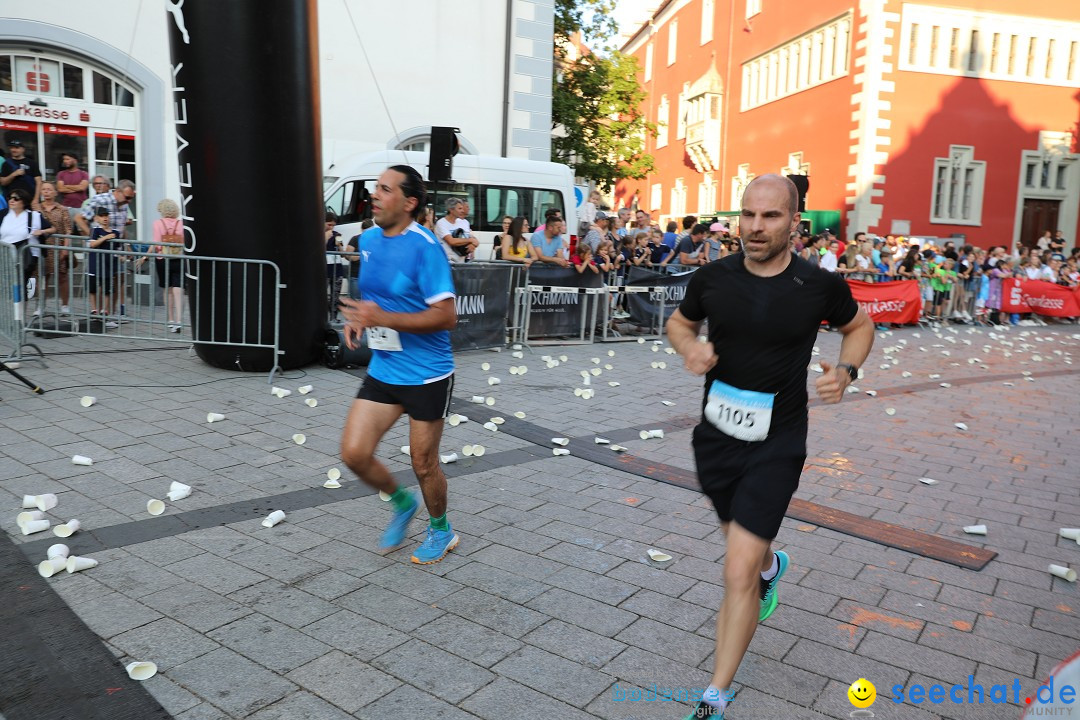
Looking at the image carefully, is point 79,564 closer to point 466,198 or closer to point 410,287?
point 410,287

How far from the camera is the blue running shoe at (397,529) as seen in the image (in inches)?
163

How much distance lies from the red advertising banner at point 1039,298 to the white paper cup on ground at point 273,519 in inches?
768

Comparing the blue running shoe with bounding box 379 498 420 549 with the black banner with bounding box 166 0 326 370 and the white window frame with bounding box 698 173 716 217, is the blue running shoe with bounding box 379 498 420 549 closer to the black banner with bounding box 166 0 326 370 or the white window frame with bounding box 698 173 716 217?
the black banner with bounding box 166 0 326 370

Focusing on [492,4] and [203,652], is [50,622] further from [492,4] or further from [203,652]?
[492,4]

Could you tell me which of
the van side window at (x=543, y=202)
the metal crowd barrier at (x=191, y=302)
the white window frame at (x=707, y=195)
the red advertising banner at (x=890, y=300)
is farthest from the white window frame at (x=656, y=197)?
the metal crowd barrier at (x=191, y=302)

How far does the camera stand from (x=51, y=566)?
3658 mm

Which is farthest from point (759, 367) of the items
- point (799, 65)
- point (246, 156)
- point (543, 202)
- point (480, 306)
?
point (799, 65)

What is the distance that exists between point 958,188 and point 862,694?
29.3 metres

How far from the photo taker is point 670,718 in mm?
2807

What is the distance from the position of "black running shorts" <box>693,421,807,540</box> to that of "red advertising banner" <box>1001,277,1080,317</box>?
19.4 metres

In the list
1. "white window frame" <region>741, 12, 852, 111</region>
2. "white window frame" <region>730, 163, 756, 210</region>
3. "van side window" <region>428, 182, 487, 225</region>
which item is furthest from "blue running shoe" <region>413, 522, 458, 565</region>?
"white window frame" <region>730, 163, 756, 210</region>

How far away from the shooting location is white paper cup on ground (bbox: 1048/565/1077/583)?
4.13 metres

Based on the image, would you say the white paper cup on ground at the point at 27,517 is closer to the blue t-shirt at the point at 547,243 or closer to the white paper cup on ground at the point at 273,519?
the white paper cup on ground at the point at 273,519

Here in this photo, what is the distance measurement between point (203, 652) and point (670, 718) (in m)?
1.74
